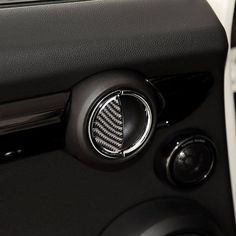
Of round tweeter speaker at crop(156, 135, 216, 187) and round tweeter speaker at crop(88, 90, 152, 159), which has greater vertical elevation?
→ round tweeter speaker at crop(88, 90, 152, 159)

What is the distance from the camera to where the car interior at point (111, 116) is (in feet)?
2.44

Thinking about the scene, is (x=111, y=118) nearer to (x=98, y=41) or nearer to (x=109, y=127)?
(x=109, y=127)

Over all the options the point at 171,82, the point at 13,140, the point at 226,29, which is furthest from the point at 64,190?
the point at 226,29

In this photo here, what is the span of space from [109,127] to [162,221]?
204 mm

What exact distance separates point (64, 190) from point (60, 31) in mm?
255

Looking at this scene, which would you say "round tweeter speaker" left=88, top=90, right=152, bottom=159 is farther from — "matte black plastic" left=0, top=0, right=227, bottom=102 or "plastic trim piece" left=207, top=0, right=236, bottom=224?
"plastic trim piece" left=207, top=0, right=236, bottom=224

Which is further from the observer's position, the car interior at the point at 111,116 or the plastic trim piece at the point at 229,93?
the plastic trim piece at the point at 229,93

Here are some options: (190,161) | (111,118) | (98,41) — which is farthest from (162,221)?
(98,41)

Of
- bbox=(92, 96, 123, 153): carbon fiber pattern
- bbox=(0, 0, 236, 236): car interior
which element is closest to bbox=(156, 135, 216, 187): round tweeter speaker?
bbox=(0, 0, 236, 236): car interior

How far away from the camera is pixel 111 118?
0.77 m

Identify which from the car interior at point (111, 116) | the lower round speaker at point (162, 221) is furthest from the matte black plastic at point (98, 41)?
the lower round speaker at point (162, 221)

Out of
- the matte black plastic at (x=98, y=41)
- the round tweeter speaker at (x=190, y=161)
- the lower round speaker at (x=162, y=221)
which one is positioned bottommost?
the lower round speaker at (x=162, y=221)

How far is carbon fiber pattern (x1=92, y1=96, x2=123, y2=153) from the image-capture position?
77 cm

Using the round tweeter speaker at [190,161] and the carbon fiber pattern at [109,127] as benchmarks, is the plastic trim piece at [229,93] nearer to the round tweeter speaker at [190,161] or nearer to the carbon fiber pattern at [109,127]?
the round tweeter speaker at [190,161]
